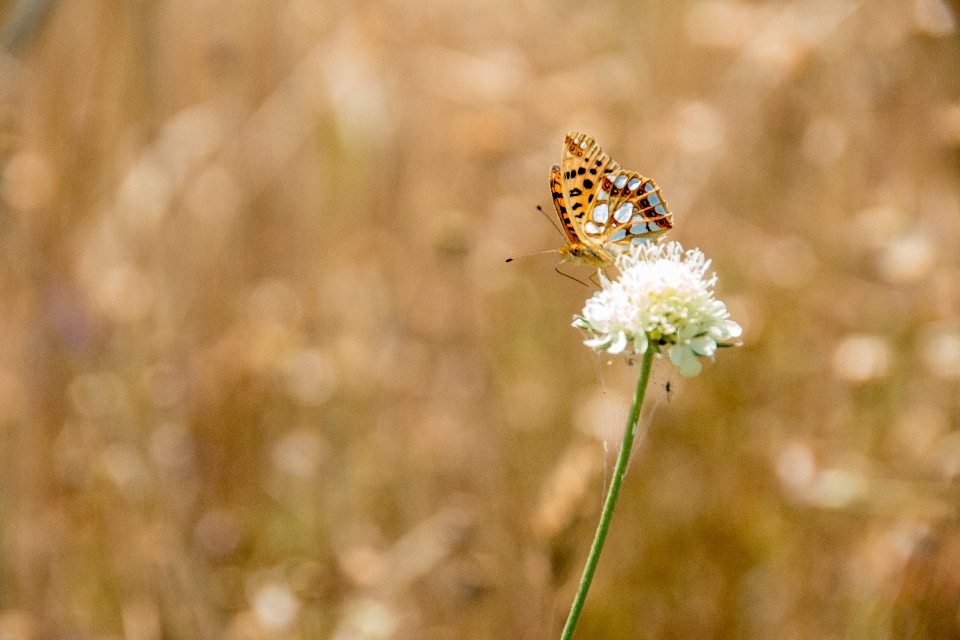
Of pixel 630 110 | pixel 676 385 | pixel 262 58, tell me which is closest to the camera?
pixel 676 385

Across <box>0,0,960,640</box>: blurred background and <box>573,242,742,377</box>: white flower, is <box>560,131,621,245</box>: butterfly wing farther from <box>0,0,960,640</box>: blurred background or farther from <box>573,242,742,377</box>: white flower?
<box>0,0,960,640</box>: blurred background

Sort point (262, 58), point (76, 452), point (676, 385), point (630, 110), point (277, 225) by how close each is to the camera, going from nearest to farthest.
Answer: point (76, 452) → point (676, 385) → point (630, 110) → point (262, 58) → point (277, 225)

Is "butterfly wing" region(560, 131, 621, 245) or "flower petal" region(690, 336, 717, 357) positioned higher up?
"butterfly wing" region(560, 131, 621, 245)

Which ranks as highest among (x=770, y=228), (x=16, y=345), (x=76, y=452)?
(x=770, y=228)

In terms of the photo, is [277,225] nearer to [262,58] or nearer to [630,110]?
[262,58]

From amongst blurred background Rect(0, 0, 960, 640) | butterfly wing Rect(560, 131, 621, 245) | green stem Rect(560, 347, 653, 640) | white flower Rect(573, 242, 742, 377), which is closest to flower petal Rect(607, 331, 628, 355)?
white flower Rect(573, 242, 742, 377)

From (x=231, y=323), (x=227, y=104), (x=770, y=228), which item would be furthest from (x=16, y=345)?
(x=770, y=228)

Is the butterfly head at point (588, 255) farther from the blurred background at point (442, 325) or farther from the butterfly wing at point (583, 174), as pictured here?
the blurred background at point (442, 325)

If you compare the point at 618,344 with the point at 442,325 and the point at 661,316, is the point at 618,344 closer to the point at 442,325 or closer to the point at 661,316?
the point at 661,316
